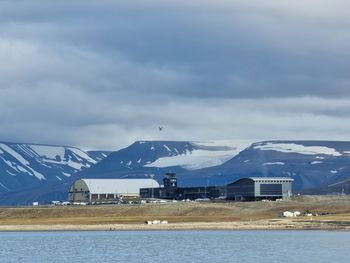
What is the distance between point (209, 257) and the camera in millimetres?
106312

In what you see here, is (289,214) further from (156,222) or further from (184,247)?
(184,247)

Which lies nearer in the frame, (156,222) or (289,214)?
(156,222)

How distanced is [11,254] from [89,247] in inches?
426

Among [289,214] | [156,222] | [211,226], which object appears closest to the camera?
[211,226]

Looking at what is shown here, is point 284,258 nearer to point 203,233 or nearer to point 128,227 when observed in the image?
point 203,233

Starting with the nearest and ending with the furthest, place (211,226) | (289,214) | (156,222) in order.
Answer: (211,226) → (156,222) → (289,214)

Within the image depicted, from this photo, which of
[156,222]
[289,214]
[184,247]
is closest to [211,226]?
[156,222]

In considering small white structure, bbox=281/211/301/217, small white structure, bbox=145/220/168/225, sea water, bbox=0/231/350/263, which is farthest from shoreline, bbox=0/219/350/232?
small white structure, bbox=281/211/301/217

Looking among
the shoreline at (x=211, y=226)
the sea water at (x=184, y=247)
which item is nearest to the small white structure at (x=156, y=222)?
the shoreline at (x=211, y=226)

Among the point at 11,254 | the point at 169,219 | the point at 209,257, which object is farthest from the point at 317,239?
the point at 169,219

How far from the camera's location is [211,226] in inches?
6560

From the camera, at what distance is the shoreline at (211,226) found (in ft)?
509

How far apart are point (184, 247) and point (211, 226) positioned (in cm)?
4619

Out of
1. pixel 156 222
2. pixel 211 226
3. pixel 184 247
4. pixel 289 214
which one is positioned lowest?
pixel 184 247
